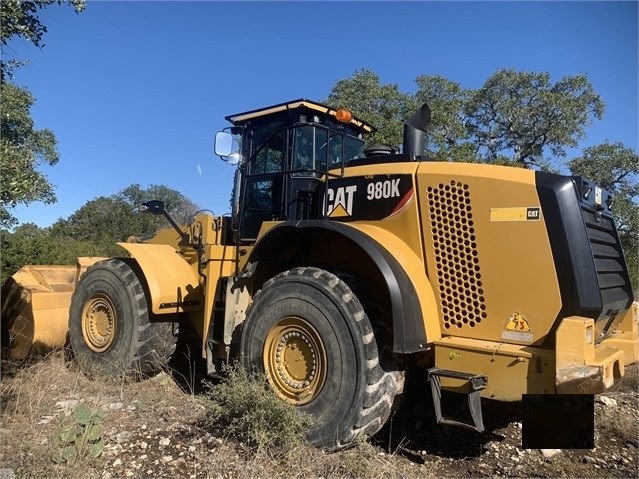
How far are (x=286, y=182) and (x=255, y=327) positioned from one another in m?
1.47

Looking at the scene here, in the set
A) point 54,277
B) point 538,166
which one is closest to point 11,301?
point 54,277

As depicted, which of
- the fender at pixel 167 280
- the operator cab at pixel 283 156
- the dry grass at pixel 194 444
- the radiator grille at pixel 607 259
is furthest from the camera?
the fender at pixel 167 280

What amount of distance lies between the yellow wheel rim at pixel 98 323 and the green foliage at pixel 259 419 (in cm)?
223

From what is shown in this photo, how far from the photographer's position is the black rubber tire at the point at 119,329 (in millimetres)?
5328

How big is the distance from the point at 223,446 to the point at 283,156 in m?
2.67

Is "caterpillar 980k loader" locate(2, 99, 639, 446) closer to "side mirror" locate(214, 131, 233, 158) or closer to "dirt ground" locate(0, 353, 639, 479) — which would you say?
"side mirror" locate(214, 131, 233, 158)

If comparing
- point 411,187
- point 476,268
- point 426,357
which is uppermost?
point 411,187

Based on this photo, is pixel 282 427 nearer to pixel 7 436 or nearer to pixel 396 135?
pixel 7 436

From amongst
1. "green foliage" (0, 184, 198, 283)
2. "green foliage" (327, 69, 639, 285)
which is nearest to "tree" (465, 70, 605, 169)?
"green foliage" (327, 69, 639, 285)

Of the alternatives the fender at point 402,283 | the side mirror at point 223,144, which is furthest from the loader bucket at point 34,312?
the fender at point 402,283

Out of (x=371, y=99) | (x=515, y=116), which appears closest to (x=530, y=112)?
(x=515, y=116)

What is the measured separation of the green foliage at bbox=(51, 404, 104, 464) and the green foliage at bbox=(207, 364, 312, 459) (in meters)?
0.77

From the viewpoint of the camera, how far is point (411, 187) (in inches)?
155

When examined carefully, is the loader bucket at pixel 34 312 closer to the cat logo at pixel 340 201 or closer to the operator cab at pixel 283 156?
the operator cab at pixel 283 156
